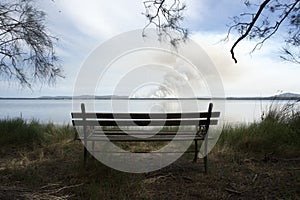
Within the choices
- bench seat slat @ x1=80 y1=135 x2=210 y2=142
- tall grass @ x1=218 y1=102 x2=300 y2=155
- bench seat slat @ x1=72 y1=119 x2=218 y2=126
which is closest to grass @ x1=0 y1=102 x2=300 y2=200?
tall grass @ x1=218 y1=102 x2=300 y2=155

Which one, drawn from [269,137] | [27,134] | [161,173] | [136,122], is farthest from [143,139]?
[27,134]

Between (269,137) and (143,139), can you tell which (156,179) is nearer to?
(143,139)

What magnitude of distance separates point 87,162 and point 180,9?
2518mm

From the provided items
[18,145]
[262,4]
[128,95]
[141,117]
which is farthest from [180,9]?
[18,145]

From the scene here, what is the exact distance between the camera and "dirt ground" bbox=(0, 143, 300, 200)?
2.90 meters

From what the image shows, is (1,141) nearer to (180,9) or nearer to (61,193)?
(61,193)

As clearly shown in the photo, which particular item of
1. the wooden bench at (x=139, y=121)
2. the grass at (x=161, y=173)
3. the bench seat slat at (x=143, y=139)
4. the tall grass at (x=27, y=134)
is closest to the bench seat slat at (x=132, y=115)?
the wooden bench at (x=139, y=121)

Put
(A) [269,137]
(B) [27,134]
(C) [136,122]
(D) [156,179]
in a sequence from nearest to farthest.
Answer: (D) [156,179] < (C) [136,122] < (A) [269,137] < (B) [27,134]

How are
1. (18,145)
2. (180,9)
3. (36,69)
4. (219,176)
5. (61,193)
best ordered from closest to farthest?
(61,193)
(219,176)
(180,9)
(18,145)
(36,69)

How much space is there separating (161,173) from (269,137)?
2129 millimetres

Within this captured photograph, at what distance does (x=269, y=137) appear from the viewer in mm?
4844

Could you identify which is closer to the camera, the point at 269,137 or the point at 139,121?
the point at 139,121

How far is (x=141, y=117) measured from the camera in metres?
3.65

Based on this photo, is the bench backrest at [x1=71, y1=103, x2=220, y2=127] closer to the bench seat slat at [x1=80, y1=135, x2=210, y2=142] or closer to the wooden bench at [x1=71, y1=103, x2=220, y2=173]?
the wooden bench at [x1=71, y1=103, x2=220, y2=173]
